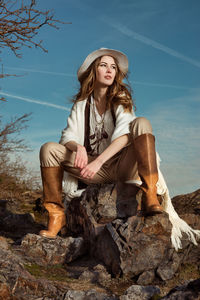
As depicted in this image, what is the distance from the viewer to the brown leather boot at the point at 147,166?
4.58 metres

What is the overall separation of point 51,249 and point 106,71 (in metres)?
2.60

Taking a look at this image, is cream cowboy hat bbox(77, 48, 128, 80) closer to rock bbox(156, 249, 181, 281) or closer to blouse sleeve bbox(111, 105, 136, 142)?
blouse sleeve bbox(111, 105, 136, 142)

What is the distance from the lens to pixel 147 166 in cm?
464

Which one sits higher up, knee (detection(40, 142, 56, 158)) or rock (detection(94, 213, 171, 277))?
knee (detection(40, 142, 56, 158))

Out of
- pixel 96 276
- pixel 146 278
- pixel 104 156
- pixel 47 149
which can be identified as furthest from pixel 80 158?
pixel 146 278

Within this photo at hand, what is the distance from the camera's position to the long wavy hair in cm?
530

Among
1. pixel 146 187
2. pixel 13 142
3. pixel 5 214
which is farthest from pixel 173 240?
pixel 13 142

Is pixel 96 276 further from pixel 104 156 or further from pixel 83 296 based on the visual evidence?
pixel 104 156

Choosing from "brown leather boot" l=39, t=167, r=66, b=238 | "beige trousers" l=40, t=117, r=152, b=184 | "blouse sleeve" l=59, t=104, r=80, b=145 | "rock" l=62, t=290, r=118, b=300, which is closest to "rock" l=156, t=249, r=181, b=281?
"rock" l=62, t=290, r=118, b=300

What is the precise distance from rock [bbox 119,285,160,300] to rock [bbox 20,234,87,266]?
1.86 meters

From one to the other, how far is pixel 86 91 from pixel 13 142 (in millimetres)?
3895

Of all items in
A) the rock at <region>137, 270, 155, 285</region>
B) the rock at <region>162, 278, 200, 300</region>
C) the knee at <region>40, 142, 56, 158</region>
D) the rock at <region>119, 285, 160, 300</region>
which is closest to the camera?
the rock at <region>162, 278, 200, 300</region>

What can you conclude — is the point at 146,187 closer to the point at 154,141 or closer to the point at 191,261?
the point at 154,141

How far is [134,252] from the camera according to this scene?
4184 millimetres
